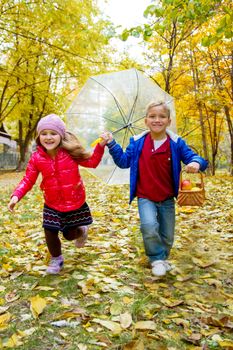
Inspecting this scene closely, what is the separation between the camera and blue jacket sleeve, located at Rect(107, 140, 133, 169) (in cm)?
326

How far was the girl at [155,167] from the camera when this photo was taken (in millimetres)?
3223

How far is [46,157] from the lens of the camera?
3209mm

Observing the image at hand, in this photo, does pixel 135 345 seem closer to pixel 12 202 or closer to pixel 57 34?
pixel 12 202

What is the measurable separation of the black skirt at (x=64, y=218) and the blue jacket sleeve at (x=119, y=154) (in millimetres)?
528

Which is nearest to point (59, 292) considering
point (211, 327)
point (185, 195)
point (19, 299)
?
point (19, 299)

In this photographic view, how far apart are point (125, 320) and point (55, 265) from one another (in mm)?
1091

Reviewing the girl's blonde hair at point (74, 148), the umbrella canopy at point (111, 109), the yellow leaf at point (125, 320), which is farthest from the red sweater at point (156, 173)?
the yellow leaf at point (125, 320)

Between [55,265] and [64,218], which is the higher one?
[64,218]

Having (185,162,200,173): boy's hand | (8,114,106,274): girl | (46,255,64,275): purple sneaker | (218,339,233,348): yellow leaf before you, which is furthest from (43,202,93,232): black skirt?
(218,339,233,348): yellow leaf

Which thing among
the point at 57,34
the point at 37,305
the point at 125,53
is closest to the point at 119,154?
the point at 37,305

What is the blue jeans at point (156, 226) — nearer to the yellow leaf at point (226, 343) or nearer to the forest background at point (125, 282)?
the forest background at point (125, 282)

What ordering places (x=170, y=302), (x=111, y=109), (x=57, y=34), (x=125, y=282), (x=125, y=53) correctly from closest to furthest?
Answer: (x=170, y=302), (x=125, y=282), (x=111, y=109), (x=57, y=34), (x=125, y=53)

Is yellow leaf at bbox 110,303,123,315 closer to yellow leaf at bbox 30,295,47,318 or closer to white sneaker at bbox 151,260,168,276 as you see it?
yellow leaf at bbox 30,295,47,318

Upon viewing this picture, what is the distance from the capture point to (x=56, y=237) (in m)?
3.25
